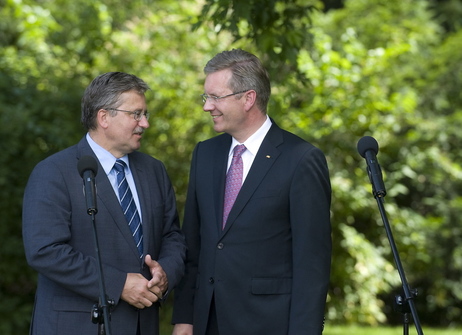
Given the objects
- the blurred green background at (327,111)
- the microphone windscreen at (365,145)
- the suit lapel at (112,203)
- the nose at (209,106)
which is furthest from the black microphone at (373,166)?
the blurred green background at (327,111)

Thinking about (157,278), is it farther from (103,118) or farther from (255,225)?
(103,118)

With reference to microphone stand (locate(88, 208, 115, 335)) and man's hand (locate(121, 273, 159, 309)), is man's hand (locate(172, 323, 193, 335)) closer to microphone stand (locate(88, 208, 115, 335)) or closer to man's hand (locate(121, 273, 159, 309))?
man's hand (locate(121, 273, 159, 309))

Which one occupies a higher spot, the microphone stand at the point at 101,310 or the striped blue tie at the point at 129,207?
the striped blue tie at the point at 129,207

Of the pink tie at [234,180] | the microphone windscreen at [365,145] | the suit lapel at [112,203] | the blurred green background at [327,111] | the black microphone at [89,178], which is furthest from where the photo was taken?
the blurred green background at [327,111]

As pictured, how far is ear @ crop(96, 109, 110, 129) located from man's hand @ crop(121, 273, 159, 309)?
0.75 meters

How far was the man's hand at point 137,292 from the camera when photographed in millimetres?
3805

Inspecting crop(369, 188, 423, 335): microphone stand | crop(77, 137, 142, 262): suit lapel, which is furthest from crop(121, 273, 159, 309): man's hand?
crop(369, 188, 423, 335): microphone stand

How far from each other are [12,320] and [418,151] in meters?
5.66

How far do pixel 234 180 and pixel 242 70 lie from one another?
547 millimetres

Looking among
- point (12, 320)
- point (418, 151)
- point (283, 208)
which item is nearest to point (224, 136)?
point (283, 208)

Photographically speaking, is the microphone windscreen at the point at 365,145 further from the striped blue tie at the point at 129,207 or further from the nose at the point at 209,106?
the striped blue tie at the point at 129,207

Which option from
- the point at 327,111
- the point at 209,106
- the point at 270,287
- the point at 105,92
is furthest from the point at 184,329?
the point at 327,111

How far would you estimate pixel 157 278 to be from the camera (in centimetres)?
388

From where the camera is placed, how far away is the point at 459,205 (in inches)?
434
